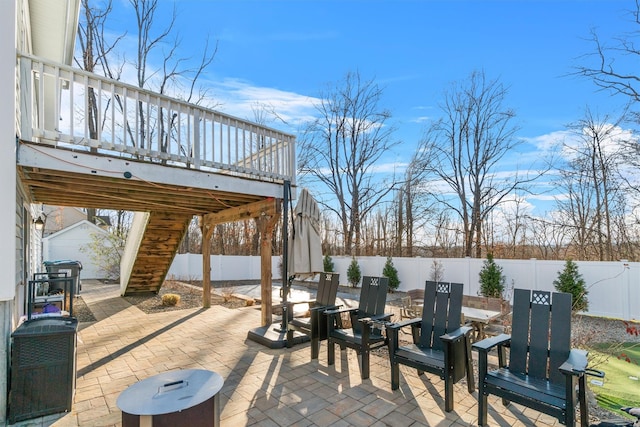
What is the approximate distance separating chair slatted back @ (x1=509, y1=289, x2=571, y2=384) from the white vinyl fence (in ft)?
24.4

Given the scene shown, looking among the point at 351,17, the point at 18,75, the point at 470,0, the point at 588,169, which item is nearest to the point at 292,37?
the point at 351,17

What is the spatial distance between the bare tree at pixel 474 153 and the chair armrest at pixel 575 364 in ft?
44.5

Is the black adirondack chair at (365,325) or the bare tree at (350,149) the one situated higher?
the bare tree at (350,149)

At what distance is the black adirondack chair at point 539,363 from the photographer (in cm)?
246

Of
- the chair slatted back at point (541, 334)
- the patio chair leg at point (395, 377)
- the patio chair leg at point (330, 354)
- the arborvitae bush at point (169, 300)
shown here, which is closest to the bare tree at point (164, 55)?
the arborvitae bush at point (169, 300)

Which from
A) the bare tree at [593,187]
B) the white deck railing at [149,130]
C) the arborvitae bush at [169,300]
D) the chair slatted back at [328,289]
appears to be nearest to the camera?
the white deck railing at [149,130]

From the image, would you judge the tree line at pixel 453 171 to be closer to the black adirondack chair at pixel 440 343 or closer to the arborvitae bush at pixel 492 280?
the arborvitae bush at pixel 492 280

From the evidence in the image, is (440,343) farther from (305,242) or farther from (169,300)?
(169,300)

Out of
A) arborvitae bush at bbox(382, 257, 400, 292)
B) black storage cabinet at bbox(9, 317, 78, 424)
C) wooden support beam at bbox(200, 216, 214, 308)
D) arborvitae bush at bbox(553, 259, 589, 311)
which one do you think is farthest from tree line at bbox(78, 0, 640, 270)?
black storage cabinet at bbox(9, 317, 78, 424)

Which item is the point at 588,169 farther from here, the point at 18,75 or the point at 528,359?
the point at 18,75

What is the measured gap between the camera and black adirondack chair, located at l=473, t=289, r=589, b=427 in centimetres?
246

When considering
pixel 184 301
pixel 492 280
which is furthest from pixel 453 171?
pixel 184 301

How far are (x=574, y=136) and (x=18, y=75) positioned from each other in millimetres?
16414

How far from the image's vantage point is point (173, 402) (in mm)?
2043
